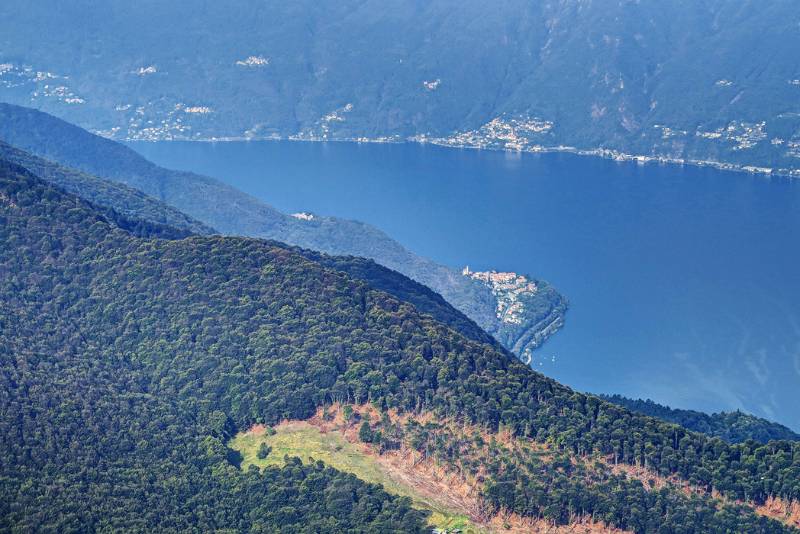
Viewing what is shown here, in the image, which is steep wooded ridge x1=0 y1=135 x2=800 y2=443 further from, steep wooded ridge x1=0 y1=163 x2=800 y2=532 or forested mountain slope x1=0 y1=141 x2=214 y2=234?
steep wooded ridge x1=0 y1=163 x2=800 y2=532

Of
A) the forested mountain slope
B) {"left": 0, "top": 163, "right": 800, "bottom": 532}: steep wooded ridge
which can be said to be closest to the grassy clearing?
{"left": 0, "top": 163, "right": 800, "bottom": 532}: steep wooded ridge

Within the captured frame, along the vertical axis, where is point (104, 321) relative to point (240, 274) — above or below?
below

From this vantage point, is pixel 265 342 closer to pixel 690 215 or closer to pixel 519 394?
pixel 519 394

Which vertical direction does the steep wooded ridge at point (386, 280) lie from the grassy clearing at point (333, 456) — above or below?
above

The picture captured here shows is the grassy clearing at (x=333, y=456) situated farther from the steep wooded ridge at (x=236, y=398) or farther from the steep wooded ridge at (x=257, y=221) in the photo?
the steep wooded ridge at (x=257, y=221)

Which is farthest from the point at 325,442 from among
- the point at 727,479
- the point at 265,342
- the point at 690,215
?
the point at 690,215

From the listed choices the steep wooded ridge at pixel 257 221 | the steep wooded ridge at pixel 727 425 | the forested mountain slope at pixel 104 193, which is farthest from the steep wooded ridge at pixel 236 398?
the steep wooded ridge at pixel 257 221

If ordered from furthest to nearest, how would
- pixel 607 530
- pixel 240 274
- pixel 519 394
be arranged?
pixel 240 274, pixel 519 394, pixel 607 530
